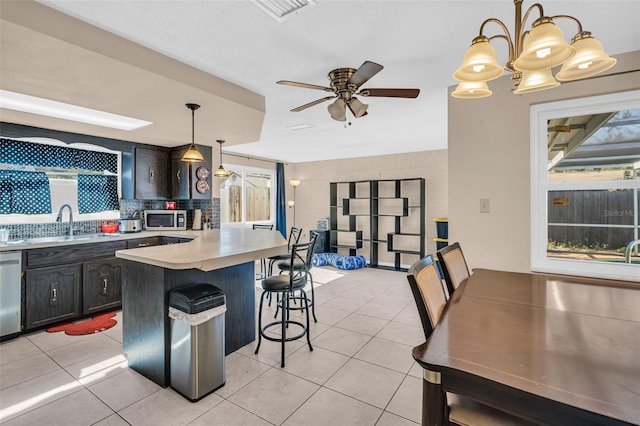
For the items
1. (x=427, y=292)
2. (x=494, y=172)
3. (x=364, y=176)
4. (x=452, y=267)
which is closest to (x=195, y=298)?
(x=427, y=292)

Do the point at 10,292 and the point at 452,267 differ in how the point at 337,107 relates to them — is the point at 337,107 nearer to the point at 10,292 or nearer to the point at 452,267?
the point at 452,267

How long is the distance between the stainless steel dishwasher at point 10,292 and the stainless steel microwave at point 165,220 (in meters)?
1.65

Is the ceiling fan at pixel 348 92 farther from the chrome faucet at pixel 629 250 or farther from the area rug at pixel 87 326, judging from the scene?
the area rug at pixel 87 326

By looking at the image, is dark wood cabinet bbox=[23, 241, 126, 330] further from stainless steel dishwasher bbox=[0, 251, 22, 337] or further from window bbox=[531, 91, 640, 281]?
window bbox=[531, 91, 640, 281]

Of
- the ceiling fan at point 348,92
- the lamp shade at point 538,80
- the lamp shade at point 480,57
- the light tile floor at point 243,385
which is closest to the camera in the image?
the lamp shade at point 480,57

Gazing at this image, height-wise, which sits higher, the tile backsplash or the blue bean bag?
the tile backsplash

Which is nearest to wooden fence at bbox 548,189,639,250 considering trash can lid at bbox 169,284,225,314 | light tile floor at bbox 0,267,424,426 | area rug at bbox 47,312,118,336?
light tile floor at bbox 0,267,424,426

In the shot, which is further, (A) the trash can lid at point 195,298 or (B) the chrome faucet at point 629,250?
(B) the chrome faucet at point 629,250

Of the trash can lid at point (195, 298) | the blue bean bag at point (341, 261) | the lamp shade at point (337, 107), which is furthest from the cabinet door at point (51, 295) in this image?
the blue bean bag at point (341, 261)

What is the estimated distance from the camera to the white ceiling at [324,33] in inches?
66.2

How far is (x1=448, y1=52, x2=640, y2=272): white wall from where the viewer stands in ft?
8.41

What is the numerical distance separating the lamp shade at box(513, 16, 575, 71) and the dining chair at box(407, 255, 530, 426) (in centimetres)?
98

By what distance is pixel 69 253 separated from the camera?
10.7ft

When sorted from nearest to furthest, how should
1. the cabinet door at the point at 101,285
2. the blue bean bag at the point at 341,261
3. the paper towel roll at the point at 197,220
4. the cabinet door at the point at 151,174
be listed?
the cabinet door at the point at 101,285 → the cabinet door at the point at 151,174 → the paper towel roll at the point at 197,220 → the blue bean bag at the point at 341,261
